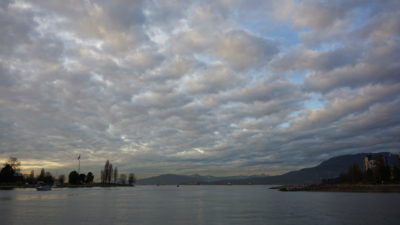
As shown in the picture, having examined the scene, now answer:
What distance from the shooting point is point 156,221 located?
140 ft

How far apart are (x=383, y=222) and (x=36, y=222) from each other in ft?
139

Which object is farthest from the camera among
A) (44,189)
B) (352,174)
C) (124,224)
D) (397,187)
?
(352,174)

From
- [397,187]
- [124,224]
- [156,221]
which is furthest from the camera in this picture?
[397,187]

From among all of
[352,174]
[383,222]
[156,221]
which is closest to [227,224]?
[156,221]

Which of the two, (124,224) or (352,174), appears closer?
(124,224)

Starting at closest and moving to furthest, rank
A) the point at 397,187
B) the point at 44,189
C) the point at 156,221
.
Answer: the point at 156,221 < the point at 397,187 < the point at 44,189

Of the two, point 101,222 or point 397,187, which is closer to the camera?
point 101,222

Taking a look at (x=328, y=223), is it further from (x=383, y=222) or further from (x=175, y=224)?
(x=175, y=224)

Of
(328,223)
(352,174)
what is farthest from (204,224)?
(352,174)

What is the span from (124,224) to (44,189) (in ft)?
502

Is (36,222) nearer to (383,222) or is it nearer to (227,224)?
(227,224)

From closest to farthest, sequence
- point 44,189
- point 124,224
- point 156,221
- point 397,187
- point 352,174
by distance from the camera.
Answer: point 124,224 < point 156,221 < point 397,187 < point 44,189 < point 352,174

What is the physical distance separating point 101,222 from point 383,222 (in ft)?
115

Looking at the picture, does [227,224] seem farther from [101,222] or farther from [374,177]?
[374,177]
